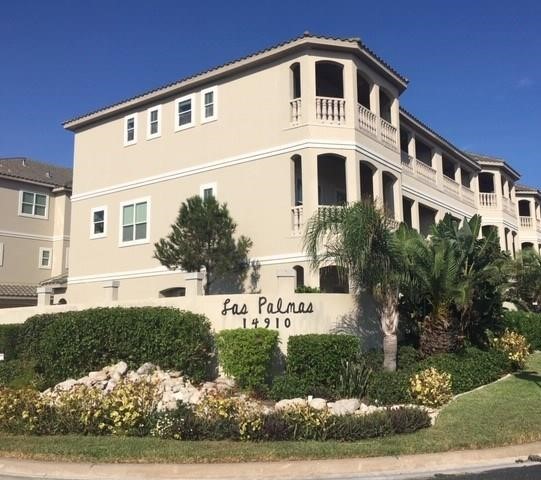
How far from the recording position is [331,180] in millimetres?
23812

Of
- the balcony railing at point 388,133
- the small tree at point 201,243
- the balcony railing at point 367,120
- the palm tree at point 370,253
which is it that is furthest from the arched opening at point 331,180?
the palm tree at point 370,253

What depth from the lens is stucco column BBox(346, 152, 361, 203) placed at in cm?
2020

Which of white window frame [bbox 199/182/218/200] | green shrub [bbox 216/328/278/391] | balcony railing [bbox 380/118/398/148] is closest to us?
green shrub [bbox 216/328/278/391]

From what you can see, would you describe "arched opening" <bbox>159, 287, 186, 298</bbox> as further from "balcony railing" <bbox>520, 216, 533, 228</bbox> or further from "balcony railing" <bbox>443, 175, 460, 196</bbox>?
"balcony railing" <bbox>520, 216, 533, 228</bbox>

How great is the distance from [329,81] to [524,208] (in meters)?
26.7

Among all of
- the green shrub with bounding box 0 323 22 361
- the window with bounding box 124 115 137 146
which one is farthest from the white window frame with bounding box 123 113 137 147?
the green shrub with bounding box 0 323 22 361

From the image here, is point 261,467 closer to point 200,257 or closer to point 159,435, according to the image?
point 159,435

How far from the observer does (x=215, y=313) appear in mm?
16438

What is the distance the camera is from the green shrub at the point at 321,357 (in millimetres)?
14445

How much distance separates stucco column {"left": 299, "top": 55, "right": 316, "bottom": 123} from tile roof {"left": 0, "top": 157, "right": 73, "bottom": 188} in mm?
21846

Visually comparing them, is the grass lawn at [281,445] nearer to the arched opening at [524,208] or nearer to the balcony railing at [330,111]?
the balcony railing at [330,111]

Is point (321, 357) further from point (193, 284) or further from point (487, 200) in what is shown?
point (487, 200)

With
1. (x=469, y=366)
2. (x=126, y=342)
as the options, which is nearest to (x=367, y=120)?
(x=469, y=366)

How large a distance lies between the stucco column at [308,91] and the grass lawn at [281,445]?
1171 centimetres
